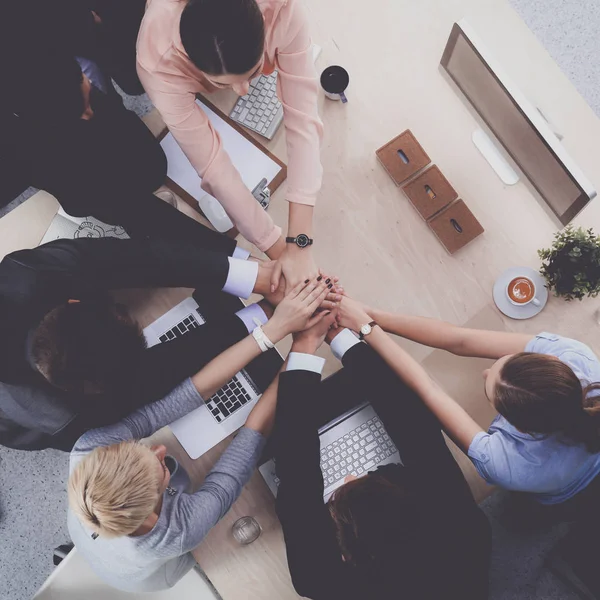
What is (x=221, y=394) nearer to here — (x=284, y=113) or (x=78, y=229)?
(x=78, y=229)

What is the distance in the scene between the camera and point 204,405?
1405 millimetres

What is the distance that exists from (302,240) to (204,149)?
1.15 feet

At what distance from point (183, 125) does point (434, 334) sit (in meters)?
0.85

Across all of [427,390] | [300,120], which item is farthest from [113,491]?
[300,120]

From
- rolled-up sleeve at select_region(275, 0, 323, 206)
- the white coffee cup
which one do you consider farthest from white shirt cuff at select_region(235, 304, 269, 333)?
the white coffee cup

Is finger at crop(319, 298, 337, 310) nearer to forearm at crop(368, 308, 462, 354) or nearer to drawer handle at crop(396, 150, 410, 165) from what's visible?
forearm at crop(368, 308, 462, 354)

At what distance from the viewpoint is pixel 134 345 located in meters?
1.23

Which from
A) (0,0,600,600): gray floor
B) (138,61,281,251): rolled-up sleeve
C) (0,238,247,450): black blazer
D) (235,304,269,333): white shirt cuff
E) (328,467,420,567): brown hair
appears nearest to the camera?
(328,467,420,567): brown hair

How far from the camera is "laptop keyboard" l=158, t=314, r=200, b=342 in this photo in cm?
142

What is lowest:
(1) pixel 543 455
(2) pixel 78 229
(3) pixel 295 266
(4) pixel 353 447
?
(1) pixel 543 455

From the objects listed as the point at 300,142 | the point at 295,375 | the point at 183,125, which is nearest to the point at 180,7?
the point at 183,125

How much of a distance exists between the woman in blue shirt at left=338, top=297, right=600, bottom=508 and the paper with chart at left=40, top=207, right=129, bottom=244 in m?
0.69

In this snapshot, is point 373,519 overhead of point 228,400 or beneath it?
beneath

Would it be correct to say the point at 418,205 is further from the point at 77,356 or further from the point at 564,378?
the point at 77,356
